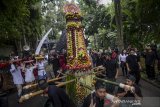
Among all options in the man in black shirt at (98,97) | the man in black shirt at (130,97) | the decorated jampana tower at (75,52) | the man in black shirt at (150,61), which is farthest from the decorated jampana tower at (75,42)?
the man in black shirt at (150,61)

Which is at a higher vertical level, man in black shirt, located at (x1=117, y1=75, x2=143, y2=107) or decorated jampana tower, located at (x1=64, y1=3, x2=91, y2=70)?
decorated jampana tower, located at (x1=64, y1=3, x2=91, y2=70)

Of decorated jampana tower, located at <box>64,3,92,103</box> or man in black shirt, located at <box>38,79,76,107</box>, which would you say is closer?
man in black shirt, located at <box>38,79,76,107</box>

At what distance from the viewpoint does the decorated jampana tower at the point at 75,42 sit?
11.3 meters

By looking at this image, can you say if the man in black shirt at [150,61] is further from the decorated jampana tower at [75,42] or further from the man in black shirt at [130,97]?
the man in black shirt at [130,97]

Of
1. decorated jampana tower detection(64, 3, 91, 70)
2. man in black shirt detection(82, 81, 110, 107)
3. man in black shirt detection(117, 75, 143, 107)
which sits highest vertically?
decorated jampana tower detection(64, 3, 91, 70)

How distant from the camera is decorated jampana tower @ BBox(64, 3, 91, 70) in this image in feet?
37.2

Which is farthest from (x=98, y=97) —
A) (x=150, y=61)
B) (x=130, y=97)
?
(x=150, y=61)

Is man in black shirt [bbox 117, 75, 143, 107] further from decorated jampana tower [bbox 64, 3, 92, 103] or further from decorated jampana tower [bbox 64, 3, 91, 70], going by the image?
decorated jampana tower [bbox 64, 3, 91, 70]

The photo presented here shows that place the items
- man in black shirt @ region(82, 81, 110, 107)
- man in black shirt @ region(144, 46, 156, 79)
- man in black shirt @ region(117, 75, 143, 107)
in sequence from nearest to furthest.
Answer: man in black shirt @ region(82, 81, 110, 107), man in black shirt @ region(117, 75, 143, 107), man in black shirt @ region(144, 46, 156, 79)

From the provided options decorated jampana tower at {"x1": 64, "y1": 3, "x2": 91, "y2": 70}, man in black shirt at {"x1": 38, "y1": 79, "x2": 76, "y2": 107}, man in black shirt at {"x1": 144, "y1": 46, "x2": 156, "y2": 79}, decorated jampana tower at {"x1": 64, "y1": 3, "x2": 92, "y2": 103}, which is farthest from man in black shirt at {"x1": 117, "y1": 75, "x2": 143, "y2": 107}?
man in black shirt at {"x1": 144, "y1": 46, "x2": 156, "y2": 79}

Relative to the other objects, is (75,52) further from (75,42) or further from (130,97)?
(130,97)

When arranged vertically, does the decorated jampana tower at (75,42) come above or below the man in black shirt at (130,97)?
above

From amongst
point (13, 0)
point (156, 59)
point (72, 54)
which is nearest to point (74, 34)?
point (72, 54)

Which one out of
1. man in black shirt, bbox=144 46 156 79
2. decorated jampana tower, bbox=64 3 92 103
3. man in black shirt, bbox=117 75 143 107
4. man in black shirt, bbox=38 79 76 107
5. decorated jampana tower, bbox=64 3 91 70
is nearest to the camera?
man in black shirt, bbox=117 75 143 107
